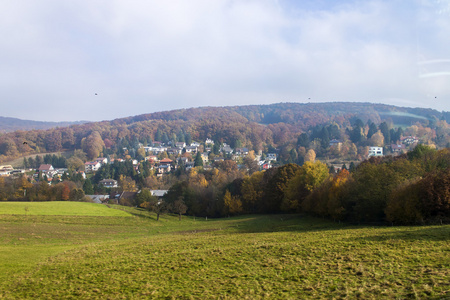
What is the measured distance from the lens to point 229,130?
508ft

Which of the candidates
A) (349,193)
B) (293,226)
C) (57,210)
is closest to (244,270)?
(293,226)

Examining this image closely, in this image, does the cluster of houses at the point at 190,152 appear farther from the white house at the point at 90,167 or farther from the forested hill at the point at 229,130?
the white house at the point at 90,167

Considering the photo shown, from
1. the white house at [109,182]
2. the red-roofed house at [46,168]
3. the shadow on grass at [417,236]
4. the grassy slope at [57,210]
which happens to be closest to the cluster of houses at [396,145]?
the white house at [109,182]

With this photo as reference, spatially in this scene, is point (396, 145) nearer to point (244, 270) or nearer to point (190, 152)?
point (190, 152)

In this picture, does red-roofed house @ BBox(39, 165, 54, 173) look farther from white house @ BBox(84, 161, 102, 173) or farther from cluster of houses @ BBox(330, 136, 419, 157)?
cluster of houses @ BBox(330, 136, 419, 157)

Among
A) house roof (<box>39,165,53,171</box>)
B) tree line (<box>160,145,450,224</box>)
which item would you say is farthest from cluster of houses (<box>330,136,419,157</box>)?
house roof (<box>39,165,53,171</box>)

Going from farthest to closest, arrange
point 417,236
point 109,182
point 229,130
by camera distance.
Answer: point 229,130, point 109,182, point 417,236

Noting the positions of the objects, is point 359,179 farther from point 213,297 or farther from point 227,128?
point 227,128

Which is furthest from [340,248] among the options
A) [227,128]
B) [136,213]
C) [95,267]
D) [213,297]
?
[227,128]

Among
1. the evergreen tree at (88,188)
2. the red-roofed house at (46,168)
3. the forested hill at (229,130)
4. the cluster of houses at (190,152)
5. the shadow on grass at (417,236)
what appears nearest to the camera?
the shadow on grass at (417,236)

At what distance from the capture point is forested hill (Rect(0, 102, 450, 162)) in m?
117

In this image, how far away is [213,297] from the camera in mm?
9977

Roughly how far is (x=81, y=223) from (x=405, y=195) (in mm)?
30386

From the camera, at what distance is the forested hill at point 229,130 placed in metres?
117
